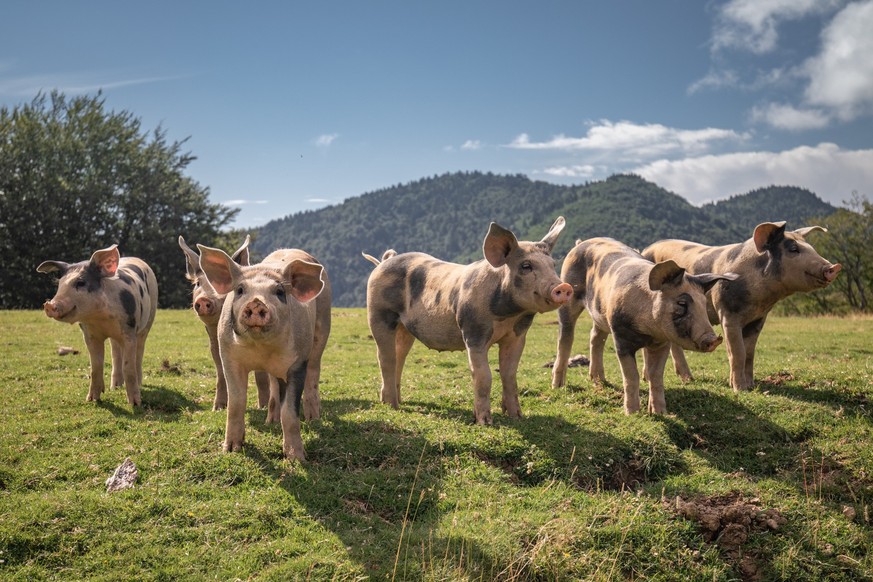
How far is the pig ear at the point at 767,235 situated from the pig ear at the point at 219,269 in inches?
307

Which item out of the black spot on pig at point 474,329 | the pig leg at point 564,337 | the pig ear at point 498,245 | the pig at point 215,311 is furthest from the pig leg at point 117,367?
the pig leg at point 564,337

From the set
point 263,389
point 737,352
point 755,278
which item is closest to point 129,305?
point 263,389

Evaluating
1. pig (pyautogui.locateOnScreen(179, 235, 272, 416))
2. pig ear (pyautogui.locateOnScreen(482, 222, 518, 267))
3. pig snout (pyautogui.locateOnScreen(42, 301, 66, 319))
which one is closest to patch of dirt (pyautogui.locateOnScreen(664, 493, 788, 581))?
pig ear (pyautogui.locateOnScreen(482, 222, 518, 267))

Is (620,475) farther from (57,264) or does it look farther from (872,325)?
(872,325)

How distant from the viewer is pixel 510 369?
9523mm

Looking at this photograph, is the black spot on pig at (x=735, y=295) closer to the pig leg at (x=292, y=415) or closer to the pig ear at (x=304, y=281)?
the pig ear at (x=304, y=281)

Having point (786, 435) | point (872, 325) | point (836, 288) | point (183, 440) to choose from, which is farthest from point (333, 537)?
point (836, 288)

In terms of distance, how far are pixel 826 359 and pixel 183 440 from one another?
13.7m

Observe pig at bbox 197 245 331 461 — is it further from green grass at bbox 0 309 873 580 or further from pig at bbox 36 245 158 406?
pig at bbox 36 245 158 406

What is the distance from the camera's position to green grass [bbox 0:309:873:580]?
20.2 feet

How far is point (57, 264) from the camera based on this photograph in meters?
10.4

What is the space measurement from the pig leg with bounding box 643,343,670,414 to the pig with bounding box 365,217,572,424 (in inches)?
73.1

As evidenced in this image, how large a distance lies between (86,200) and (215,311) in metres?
36.2

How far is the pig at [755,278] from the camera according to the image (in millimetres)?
10312
